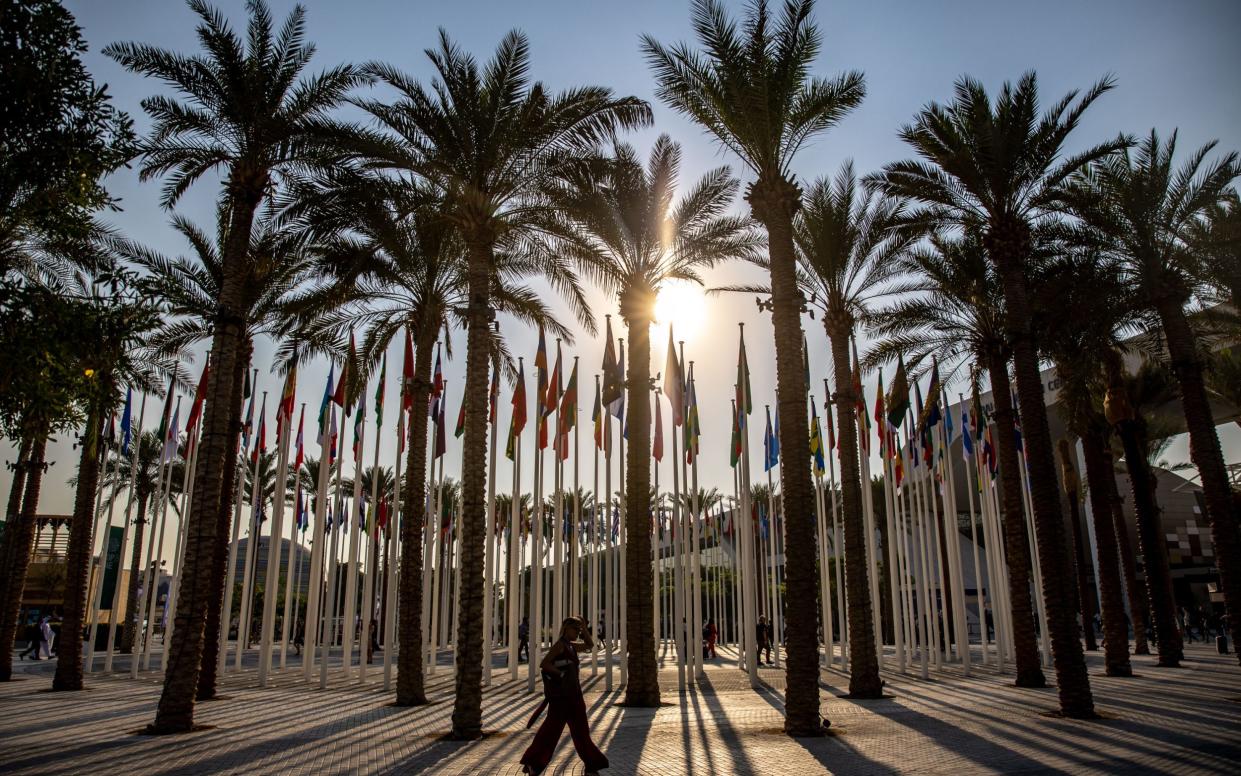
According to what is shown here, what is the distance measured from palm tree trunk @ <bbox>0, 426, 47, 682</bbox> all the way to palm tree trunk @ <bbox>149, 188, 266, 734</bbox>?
9426 mm

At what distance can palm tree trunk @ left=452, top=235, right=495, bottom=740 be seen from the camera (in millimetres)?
11938

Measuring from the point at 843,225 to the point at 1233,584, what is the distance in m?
10.2

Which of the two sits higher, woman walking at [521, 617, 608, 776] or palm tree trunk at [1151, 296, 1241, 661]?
palm tree trunk at [1151, 296, 1241, 661]

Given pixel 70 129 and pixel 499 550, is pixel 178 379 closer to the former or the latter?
pixel 70 129

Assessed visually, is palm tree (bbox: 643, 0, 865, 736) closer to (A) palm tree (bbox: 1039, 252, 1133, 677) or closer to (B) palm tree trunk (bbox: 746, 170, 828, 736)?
(B) palm tree trunk (bbox: 746, 170, 828, 736)

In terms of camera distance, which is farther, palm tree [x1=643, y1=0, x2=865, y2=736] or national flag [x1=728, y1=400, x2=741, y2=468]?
national flag [x1=728, y1=400, x2=741, y2=468]

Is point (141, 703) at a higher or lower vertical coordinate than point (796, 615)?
lower

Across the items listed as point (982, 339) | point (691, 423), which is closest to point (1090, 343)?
point (982, 339)

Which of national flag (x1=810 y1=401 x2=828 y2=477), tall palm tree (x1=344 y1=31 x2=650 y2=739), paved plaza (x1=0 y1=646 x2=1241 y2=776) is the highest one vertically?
tall palm tree (x1=344 y1=31 x2=650 y2=739)

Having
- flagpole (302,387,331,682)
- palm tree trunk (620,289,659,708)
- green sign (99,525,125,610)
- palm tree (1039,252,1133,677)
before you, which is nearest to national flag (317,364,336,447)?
flagpole (302,387,331,682)

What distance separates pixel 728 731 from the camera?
41.1 ft

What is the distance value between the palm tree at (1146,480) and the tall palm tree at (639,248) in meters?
10.8

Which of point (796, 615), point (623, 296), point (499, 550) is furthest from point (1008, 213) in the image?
point (499, 550)

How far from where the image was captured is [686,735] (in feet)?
39.8
